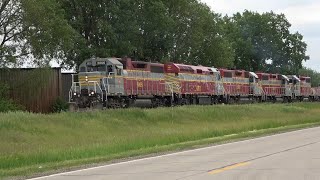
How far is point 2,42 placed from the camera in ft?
124

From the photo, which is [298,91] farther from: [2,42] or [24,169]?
[24,169]

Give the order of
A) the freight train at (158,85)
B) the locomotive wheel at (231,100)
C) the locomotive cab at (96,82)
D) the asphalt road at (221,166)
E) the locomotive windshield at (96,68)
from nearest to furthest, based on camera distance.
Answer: the asphalt road at (221,166) → the locomotive cab at (96,82) → the freight train at (158,85) → the locomotive windshield at (96,68) → the locomotive wheel at (231,100)

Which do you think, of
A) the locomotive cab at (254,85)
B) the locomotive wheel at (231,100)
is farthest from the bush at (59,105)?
the locomotive cab at (254,85)

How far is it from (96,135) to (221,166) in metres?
12.9

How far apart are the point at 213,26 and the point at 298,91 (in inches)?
663

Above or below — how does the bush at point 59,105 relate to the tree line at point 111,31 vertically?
below

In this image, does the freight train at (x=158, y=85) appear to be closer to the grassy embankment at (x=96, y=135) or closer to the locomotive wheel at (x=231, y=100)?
the locomotive wheel at (x=231, y=100)

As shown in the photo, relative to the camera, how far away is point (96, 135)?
2628 cm

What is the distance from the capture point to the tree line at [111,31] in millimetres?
37594

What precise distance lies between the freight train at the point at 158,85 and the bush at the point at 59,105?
2.14 metres

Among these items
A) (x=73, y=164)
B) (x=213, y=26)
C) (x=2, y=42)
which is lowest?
(x=73, y=164)

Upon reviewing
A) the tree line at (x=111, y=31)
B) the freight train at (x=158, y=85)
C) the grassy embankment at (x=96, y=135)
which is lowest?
the grassy embankment at (x=96, y=135)

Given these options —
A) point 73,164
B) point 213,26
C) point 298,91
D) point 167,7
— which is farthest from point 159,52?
point 73,164

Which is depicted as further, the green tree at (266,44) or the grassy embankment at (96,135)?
the green tree at (266,44)
